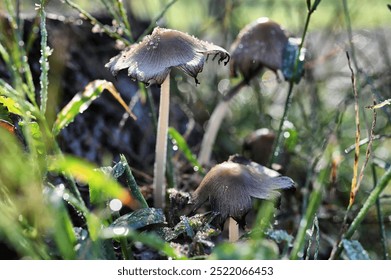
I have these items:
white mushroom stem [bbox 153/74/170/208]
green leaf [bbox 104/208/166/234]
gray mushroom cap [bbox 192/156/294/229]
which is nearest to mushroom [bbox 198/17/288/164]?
white mushroom stem [bbox 153/74/170/208]

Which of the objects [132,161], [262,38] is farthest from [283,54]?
[132,161]

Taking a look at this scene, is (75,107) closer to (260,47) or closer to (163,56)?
(163,56)

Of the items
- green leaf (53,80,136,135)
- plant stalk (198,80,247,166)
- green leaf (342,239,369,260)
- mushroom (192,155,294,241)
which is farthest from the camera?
plant stalk (198,80,247,166)

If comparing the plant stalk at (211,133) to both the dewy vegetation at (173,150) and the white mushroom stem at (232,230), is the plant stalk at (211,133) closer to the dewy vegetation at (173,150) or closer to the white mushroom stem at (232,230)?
the dewy vegetation at (173,150)

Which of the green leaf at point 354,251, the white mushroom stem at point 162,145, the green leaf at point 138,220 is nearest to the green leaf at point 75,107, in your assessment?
the white mushroom stem at point 162,145

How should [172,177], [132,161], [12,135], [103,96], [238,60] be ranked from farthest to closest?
[103,96] < [132,161] < [238,60] < [172,177] < [12,135]

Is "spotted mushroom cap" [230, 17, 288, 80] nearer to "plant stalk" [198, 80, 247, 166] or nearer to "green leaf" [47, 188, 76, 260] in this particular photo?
"plant stalk" [198, 80, 247, 166]
